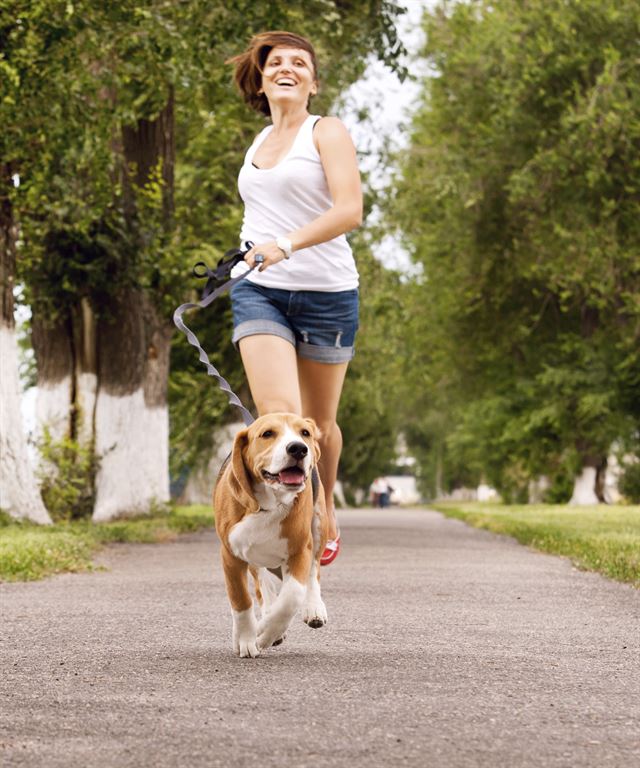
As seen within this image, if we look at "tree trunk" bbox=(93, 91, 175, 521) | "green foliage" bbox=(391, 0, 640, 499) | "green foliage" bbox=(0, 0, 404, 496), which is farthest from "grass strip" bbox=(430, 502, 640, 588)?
"green foliage" bbox=(391, 0, 640, 499)

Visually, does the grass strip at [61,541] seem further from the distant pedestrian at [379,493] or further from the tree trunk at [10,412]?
the distant pedestrian at [379,493]

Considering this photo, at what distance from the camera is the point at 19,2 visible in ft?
43.3

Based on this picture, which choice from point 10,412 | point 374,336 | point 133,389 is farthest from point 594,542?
point 374,336

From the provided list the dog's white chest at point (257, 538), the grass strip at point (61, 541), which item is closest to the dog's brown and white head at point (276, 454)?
the dog's white chest at point (257, 538)

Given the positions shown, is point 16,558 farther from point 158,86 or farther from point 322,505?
point 158,86

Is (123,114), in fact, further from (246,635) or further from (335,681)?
(335,681)

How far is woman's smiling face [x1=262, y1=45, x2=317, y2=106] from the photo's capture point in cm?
629

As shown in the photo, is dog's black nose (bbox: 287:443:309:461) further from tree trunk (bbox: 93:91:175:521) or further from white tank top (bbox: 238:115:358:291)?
tree trunk (bbox: 93:91:175:521)

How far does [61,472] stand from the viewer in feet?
57.7

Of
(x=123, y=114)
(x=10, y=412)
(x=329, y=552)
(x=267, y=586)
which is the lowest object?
(x=267, y=586)

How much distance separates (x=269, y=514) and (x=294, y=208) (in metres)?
1.56

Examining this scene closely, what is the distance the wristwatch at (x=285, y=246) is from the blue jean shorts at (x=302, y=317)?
44cm

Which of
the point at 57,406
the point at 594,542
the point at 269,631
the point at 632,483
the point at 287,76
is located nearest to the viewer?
the point at 269,631

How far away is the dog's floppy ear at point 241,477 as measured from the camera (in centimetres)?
518
